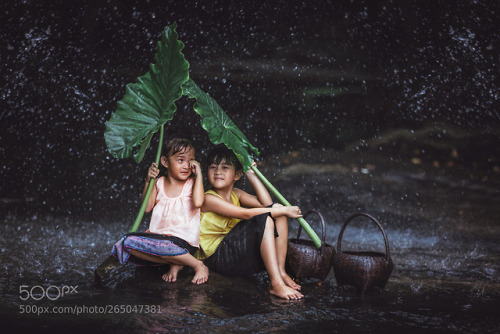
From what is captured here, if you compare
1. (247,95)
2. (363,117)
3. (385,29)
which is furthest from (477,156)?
(247,95)

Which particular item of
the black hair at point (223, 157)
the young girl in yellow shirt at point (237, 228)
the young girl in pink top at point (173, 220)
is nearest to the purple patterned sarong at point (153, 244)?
the young girl in pink top at point (173, 220)

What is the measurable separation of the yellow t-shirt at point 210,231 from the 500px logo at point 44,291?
0.74 meters

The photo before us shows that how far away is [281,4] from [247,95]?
130 centimetres

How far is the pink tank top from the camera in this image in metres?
2.86

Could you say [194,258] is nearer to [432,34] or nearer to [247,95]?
[247,95]

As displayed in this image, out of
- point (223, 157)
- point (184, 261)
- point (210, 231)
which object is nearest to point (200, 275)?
point (184, 261)

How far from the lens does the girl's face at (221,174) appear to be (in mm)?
2951

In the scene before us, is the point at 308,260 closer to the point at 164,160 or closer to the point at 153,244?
the point at 153,244

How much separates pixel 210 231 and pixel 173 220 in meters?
0.26

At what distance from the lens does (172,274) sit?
2.86m

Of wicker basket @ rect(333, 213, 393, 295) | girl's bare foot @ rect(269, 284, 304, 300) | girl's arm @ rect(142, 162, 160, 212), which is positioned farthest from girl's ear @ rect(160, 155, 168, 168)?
wicker basket @ rect(333, 213, 393, 295)

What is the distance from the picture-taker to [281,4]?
261 inches

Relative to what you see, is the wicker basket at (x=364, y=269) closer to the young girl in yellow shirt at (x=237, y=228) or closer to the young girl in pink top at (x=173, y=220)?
the young girl in yellow shirt at (x=237, y=228)

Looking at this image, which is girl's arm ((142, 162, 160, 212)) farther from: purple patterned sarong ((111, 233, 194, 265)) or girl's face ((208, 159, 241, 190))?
girl's face ((208, 159, 241, 190))
